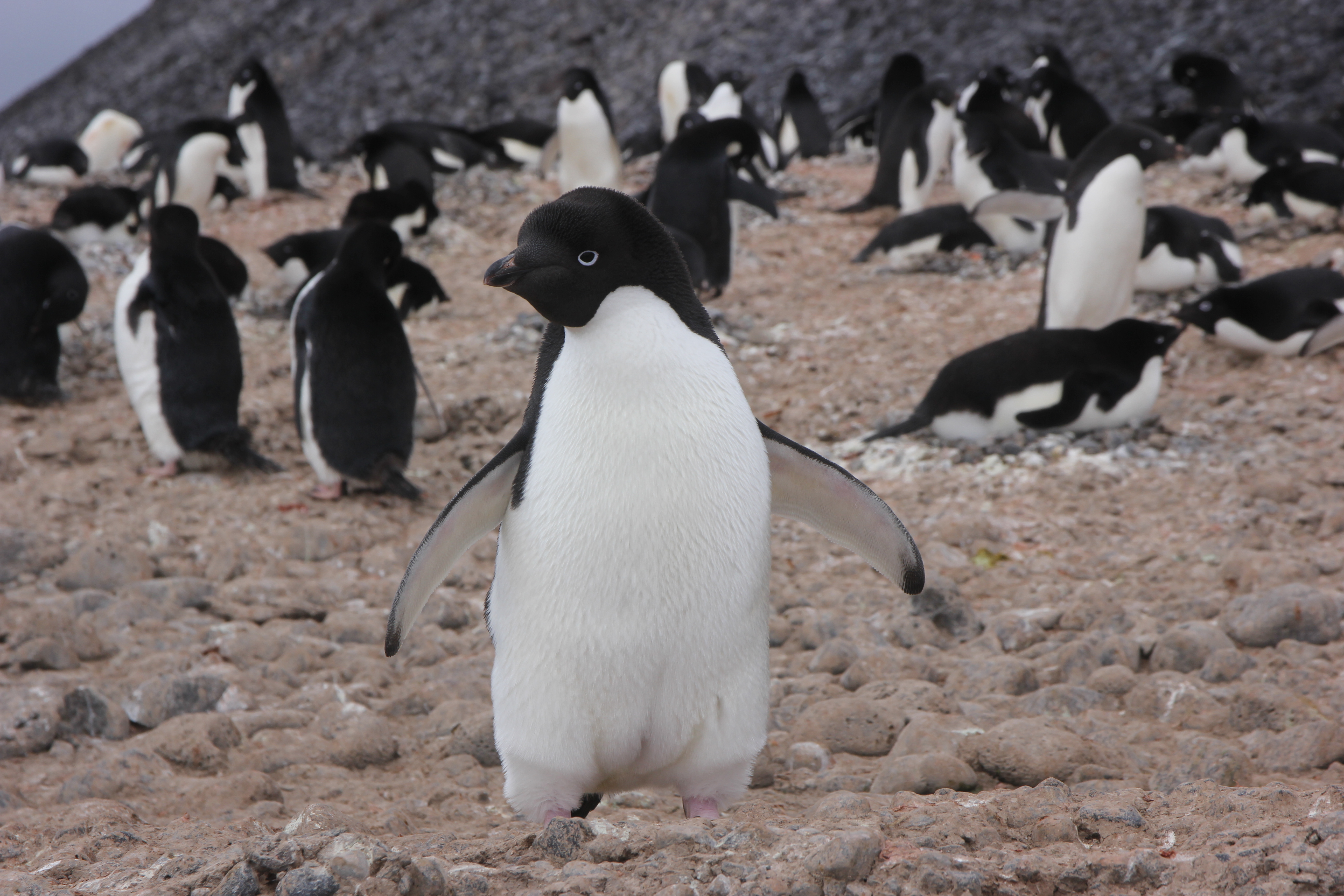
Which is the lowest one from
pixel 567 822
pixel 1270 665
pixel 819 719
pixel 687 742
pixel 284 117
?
pixel 1270 665

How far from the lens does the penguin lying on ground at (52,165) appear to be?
1103cm

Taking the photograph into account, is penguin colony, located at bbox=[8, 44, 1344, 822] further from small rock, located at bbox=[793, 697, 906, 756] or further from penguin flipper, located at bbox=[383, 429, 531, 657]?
small rock, located at bbox=[793, 697, 906, 756]

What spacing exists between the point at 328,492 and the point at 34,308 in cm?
213

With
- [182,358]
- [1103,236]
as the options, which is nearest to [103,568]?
[182,358]

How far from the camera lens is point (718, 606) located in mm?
2109

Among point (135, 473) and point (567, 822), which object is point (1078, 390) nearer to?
point (567, 822)

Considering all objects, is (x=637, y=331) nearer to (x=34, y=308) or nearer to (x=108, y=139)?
(x=34, y=308)

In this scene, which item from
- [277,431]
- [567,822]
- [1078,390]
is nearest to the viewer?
[567,822]

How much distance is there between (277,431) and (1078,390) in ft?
12.5

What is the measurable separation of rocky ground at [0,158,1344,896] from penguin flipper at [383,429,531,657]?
0.42 metres

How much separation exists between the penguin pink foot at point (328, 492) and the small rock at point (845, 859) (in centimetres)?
363

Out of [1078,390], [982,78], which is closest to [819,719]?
[1078,390]

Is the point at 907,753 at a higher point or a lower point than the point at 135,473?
lower

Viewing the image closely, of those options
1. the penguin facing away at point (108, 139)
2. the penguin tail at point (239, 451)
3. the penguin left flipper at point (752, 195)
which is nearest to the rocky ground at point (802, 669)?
the penguin tail at point (239, 451)
